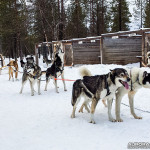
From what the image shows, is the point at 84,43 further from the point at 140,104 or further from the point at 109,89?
the point at 109,89

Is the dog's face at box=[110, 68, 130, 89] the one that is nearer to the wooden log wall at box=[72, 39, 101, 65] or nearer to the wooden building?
the wooden building

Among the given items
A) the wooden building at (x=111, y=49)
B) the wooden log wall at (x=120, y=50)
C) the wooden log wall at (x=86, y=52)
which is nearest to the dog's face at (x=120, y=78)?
the wooden building at (x=111, y=49)

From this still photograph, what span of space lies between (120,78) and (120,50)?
12342 mm

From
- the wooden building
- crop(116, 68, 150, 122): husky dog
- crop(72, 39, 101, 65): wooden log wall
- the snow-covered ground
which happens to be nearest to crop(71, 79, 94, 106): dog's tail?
the snow-covered ground

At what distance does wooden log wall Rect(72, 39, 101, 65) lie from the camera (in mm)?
17062

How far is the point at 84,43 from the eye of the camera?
1755cm

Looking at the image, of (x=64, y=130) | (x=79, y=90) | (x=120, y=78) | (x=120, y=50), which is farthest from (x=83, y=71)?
(x=120, y=50)

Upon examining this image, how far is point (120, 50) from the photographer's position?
15.2m

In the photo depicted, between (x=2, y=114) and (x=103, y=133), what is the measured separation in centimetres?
278

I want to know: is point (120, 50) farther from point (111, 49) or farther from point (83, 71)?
point (83, 71)

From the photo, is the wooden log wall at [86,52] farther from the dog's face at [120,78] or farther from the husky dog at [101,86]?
the dog's face at [120,78]

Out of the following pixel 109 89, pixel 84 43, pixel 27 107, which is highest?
pixel 84 43

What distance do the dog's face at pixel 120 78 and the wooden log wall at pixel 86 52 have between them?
13.6m

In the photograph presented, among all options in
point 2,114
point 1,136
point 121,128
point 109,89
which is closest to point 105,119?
point 121,128
